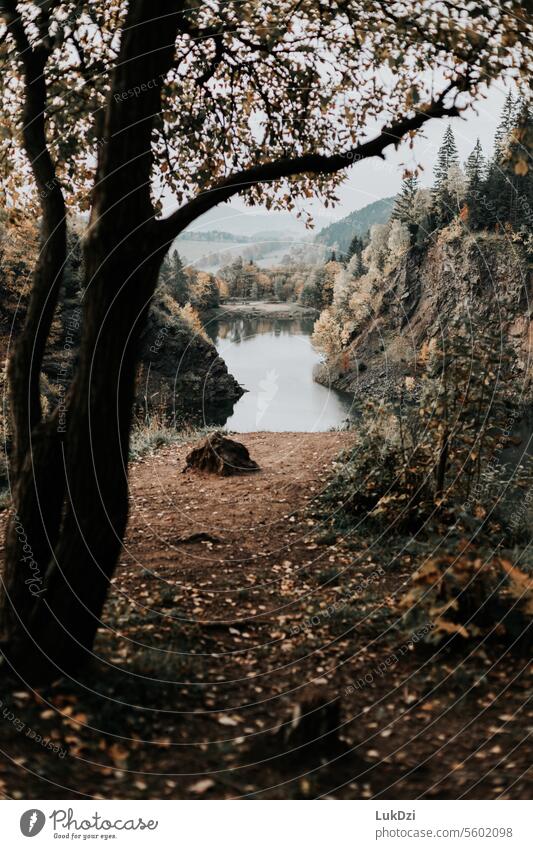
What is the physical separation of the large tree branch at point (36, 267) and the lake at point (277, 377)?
38.2ft

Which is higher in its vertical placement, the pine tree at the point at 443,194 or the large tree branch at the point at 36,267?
the pine tree at the point at 443,194

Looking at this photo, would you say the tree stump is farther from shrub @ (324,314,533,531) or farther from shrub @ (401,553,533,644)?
shrub @ (401,553,533,644)

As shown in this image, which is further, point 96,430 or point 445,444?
point 445,444

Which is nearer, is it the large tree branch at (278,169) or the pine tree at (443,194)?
the large tree branch at (278,169)

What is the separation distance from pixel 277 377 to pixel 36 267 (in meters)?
14.7

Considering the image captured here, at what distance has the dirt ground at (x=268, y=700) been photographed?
3.53 meters

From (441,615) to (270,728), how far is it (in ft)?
5.27

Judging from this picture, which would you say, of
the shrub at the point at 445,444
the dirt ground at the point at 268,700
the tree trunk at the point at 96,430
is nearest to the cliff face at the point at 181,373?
the shrub at the point at 445,444

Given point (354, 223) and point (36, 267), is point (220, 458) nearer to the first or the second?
point (354, 223)

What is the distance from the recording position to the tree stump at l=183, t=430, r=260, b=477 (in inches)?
417

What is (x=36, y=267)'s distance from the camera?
4602mm

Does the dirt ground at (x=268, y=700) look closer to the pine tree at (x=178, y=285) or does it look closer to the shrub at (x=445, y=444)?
the shrub at (x=445, y=444)

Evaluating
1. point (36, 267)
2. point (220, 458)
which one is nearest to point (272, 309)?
point (220, 458)

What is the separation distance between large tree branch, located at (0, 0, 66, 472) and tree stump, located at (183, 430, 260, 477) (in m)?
6.04
